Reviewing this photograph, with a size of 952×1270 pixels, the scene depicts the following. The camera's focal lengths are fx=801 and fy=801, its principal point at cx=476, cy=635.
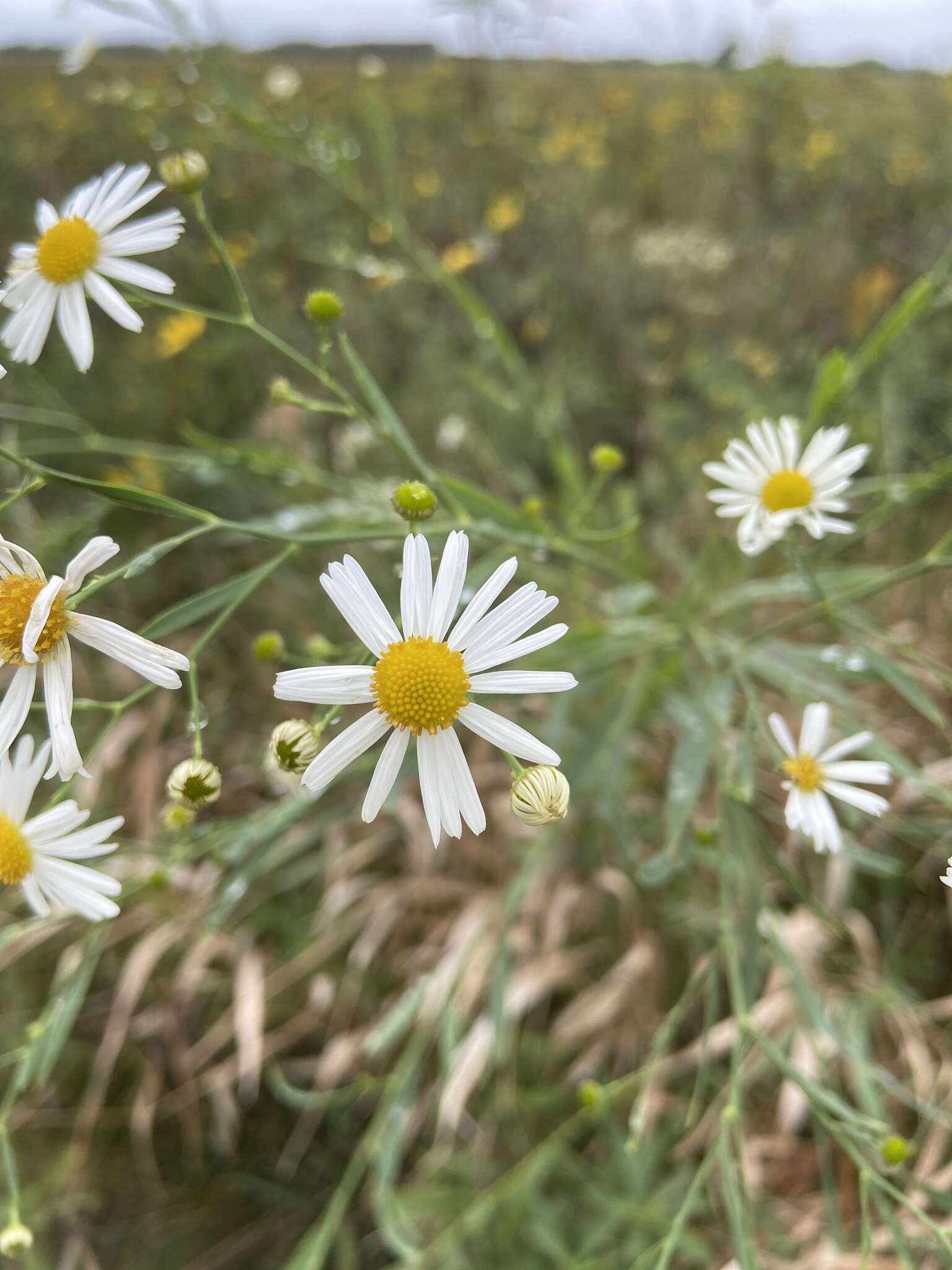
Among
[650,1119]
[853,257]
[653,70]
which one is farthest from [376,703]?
[653,70]

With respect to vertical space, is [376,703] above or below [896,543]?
below

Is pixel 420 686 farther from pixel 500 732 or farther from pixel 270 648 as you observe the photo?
pixel 270 648

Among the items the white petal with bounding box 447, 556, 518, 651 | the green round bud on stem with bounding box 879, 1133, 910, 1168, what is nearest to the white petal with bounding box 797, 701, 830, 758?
the green round bud on stem with bounding box 879, 1133, 910, 1168

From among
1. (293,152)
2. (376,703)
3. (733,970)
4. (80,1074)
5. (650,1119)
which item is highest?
(293,152)

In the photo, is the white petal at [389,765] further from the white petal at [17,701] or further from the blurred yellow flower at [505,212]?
the blurred yellow flower at [505,212]

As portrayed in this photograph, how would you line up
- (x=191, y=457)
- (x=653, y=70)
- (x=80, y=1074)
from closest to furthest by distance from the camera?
(x=191, y=457) < (x=80, y=1074) < (x=653, y=70)

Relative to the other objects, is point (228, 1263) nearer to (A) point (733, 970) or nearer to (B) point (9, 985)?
(B) point (9, 985)

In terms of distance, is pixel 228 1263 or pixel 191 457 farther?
pixel 228 1263
